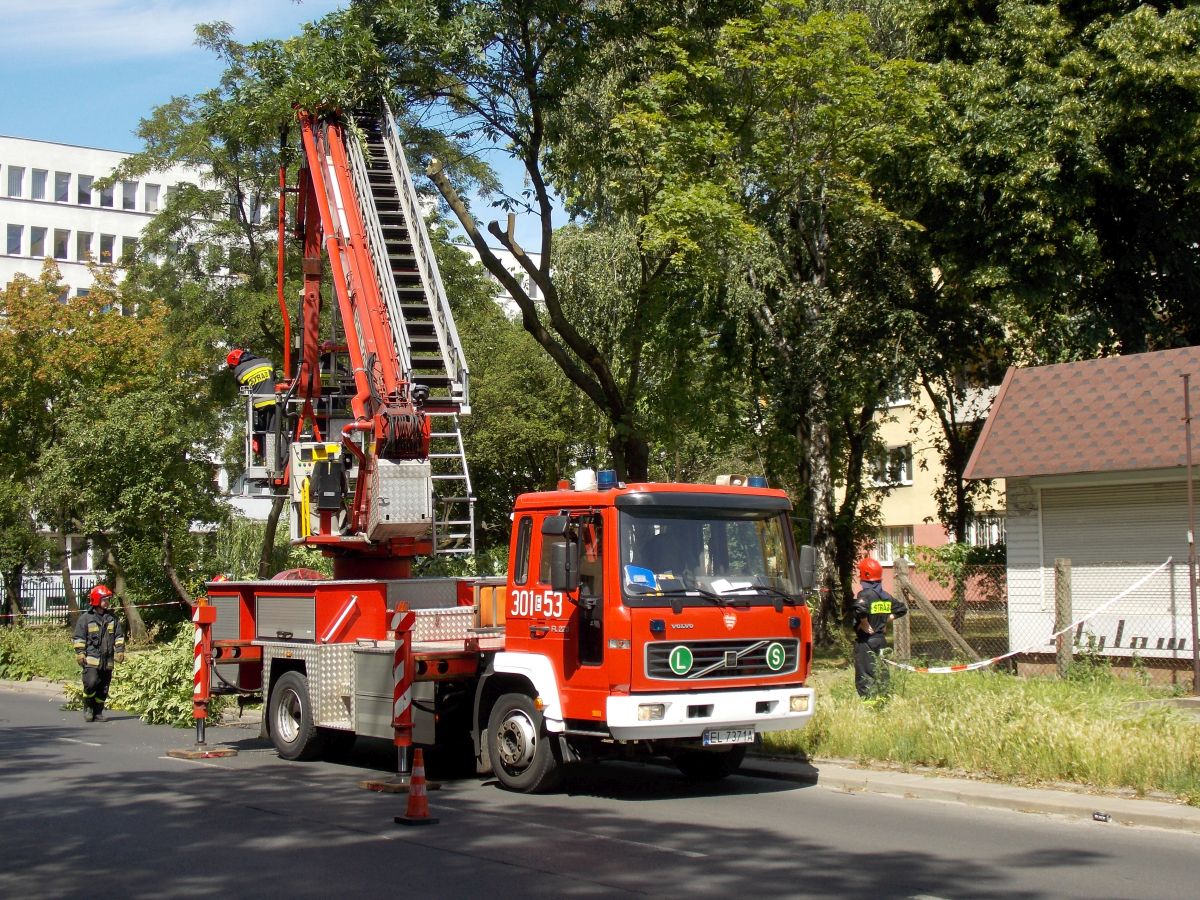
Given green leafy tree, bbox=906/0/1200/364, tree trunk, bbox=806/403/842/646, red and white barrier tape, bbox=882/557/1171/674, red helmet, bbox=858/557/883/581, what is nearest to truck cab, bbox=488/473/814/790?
red helmet, bbox=858/557/883/581

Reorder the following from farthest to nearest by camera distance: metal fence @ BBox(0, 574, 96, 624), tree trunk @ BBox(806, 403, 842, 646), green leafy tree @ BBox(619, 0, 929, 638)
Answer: metal fence @ BBox(0, 574, 96, 624) < tree trunk @ BBox(806, 403, 842, 646) < green leafy tree @ BBox(619, 0, 929, 638)

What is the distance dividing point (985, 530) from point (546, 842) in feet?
94.7

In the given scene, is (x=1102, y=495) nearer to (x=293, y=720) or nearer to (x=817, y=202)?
(x=817, y=202)

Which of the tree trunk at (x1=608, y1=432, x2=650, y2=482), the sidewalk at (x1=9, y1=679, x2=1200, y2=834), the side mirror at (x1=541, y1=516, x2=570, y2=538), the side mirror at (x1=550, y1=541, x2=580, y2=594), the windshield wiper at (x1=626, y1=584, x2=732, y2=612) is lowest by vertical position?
the sidewalk at (x1=9, y1=679, x2=1200, y2=834)

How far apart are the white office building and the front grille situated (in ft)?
189

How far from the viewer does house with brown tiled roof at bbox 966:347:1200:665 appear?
16.6 meters

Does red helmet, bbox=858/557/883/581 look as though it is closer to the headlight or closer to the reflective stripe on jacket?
the headlight

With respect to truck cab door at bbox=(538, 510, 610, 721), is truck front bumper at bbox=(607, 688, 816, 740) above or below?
below

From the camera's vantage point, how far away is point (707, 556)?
35.6 feet

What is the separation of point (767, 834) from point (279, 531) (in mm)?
32299

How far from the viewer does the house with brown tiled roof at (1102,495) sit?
54.5 ft

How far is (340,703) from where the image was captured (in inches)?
498

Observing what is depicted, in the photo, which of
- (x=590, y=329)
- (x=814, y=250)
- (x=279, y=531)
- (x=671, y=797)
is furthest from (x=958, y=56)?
(x=279, y=531)

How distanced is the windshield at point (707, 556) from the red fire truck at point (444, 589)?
18 mm
